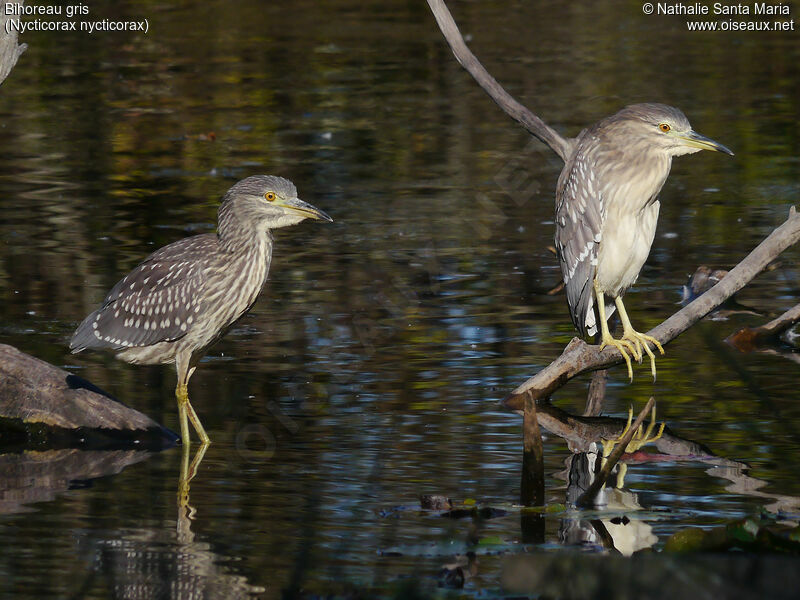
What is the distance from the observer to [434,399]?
29.5ft

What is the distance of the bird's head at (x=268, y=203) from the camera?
8695mm

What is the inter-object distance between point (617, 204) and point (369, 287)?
318 cm

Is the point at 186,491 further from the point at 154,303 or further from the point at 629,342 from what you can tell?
the point at 629,342

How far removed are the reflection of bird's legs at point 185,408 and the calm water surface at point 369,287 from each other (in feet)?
0.50

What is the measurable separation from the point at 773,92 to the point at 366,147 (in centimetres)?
601

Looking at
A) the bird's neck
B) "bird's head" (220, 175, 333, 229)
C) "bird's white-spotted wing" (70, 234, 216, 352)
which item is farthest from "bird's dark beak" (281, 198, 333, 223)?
"bird's white-spotted wing" (70, 234, 216, 352)

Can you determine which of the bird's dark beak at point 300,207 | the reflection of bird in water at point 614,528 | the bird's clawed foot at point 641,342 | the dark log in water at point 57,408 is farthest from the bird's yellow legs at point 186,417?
the bird's clawed foot at point 641,342

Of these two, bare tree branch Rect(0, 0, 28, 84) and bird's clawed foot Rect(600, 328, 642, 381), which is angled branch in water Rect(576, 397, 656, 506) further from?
bare tree branch Rect(0, 0, 28, 84)

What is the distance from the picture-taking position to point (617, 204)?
30.0 feet

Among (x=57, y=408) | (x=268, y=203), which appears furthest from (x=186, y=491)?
(x=268, y=203)

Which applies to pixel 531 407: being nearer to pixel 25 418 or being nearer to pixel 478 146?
pixel 25 418

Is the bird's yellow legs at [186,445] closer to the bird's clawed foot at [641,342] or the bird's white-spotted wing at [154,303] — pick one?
the bird's white-spotted wing at [154,303]

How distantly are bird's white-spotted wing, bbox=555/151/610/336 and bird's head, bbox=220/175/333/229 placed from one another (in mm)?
1624

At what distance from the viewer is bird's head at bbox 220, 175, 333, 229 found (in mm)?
8695
